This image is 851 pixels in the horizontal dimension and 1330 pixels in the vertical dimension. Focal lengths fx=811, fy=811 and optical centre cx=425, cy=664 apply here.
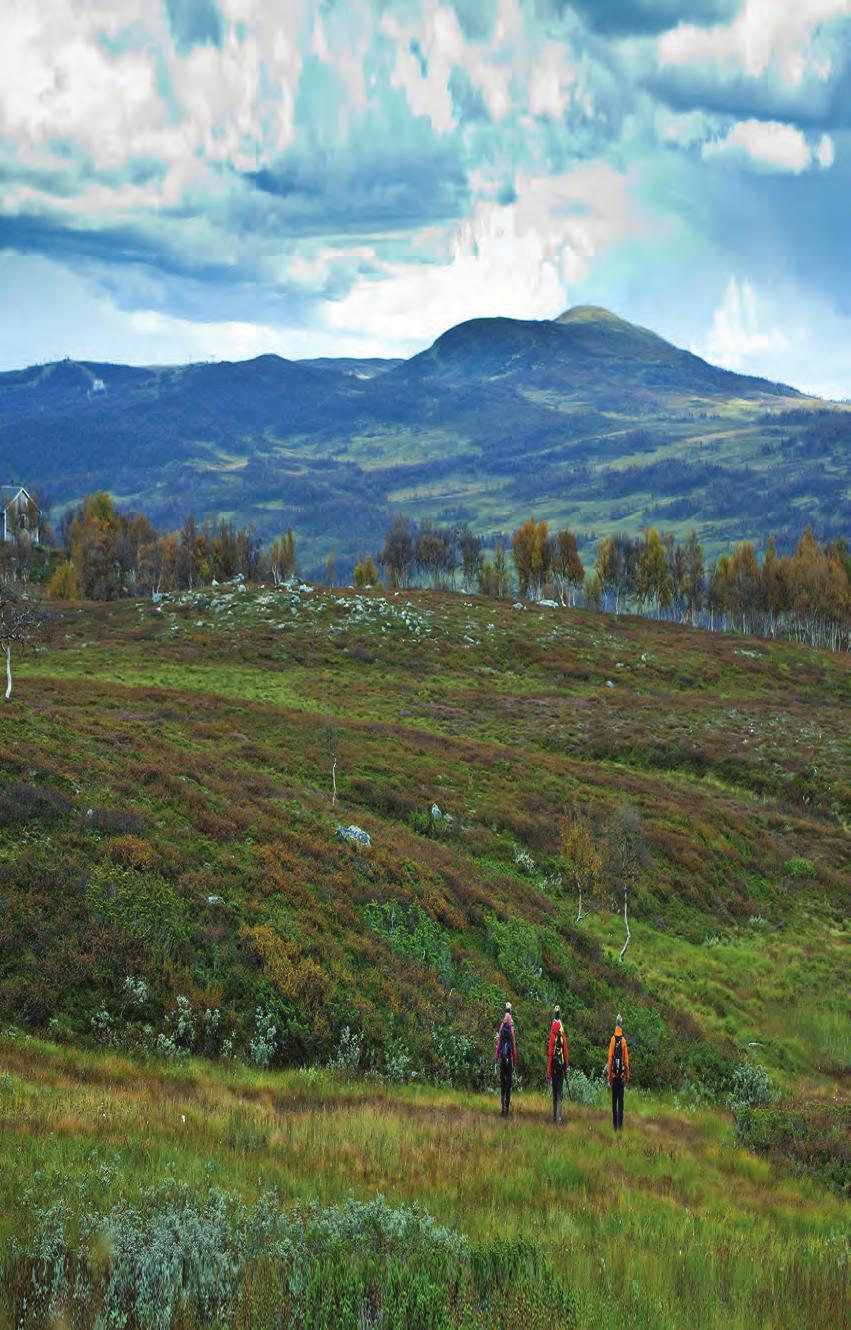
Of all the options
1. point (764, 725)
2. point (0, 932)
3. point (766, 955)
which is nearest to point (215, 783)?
point (0, 932)

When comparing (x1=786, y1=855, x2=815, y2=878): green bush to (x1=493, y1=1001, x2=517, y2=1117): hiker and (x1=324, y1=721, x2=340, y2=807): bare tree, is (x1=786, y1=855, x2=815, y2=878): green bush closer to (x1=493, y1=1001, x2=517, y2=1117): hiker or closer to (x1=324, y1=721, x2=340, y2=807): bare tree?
(x1=324, y1=721, x2=340, y2=807): bare tree

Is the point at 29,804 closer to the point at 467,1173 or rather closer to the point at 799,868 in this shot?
the point at 467,1173

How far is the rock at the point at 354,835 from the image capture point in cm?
2331

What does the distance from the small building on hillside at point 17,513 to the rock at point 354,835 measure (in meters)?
172

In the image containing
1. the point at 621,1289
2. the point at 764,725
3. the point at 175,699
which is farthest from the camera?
the point at 764,725

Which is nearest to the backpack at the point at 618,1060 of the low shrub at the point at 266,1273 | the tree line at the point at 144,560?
the low shrub at the point at 266,1273

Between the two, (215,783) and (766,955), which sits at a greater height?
(215,783)

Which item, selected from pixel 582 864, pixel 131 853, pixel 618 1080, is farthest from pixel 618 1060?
pixel 582 864

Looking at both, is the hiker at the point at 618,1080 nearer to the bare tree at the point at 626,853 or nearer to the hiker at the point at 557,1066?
the hiker at the point at 557,1066

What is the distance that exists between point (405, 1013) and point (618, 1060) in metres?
4.20

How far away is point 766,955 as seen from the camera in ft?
89.1

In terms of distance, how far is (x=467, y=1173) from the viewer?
915 centimetres

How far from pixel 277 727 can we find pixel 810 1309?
1455 inches

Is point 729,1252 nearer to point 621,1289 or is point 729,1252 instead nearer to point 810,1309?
point 810,1309
